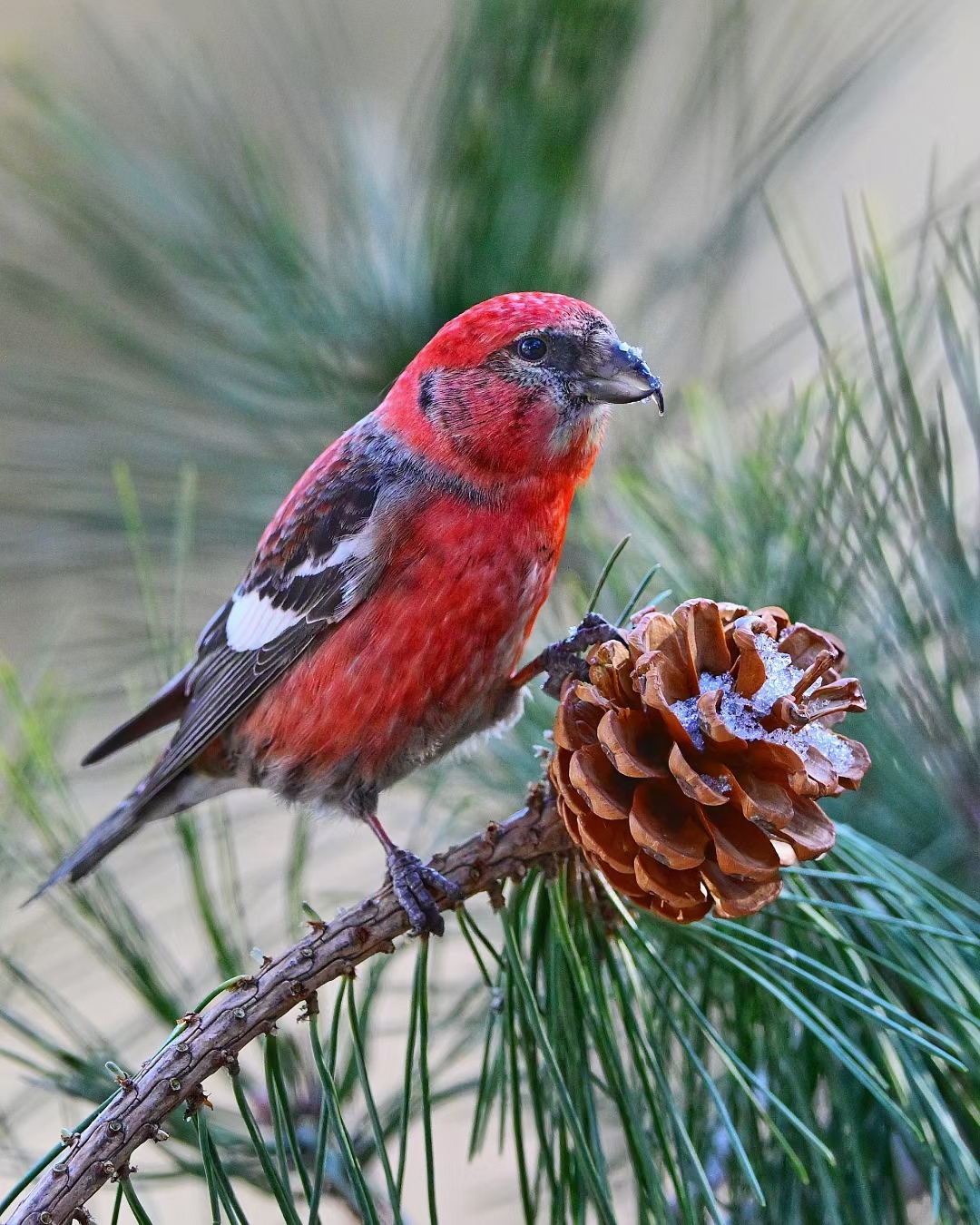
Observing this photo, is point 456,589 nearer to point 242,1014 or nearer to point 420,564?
point 420,564

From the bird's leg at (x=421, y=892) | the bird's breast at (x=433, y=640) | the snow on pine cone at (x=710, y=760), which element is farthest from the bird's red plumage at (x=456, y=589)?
the snow on pine cone at (x=710, y=760)

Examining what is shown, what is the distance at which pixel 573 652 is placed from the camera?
89 centimetres

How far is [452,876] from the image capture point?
77 centimetres

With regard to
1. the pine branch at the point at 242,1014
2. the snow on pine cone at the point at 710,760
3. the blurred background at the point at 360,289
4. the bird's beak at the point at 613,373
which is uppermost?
the blurred background at the point at 360,289

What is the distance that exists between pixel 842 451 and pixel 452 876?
398mm

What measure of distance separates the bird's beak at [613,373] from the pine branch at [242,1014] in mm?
421

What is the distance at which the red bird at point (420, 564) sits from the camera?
1.04 m

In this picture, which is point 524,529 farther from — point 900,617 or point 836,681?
point 836,681

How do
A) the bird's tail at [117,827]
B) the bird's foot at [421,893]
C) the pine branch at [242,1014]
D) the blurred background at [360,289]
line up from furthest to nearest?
the blurred background at [360,289] → the bird's tail at [117,827] → the bird's foot at [421,893] → the pine branch at [242,1014]

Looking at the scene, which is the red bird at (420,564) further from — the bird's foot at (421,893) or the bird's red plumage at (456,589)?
the bird's foot at (421,893)

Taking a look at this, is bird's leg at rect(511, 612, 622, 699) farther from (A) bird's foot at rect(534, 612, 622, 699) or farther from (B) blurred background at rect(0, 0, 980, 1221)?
(B) blurred background at rect(0, 0, 980, 1221)

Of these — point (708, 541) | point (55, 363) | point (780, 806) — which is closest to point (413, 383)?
point (708, 541)

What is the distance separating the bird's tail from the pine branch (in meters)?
0.35

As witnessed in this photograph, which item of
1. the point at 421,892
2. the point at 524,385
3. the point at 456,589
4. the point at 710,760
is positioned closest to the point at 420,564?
the point at 456,589
